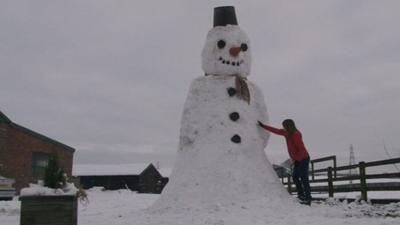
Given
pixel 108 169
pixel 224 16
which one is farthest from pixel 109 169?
pixel 224 16

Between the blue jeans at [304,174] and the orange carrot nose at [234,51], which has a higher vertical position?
the orange carrot nose at [234,51]

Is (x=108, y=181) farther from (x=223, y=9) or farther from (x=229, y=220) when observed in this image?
(x=229, y=220)

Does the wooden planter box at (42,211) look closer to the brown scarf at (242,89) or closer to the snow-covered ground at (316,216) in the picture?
the snow-covered ground at (316,216)

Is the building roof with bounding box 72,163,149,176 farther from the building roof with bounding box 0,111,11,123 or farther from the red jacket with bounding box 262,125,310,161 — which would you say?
the red jacket with bounding box 262,125,310,161

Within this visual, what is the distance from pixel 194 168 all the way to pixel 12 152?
740 inches

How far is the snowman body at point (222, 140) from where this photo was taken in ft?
34.1

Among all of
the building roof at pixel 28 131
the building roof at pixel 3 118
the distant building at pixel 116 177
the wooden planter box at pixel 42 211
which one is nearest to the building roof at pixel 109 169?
the distant building at pixel 116 177

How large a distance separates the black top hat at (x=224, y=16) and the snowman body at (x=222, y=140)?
0.20m

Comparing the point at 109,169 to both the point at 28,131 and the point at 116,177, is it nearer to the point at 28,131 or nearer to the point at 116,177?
the point at 116,177

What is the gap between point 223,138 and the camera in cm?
1112

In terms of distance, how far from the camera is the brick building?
26.4m

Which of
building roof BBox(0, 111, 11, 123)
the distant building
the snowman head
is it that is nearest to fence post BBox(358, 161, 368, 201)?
the snowman head

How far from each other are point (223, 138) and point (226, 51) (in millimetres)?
2094

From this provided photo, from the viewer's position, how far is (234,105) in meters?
11.5
